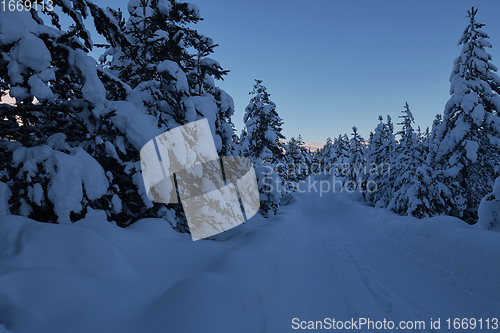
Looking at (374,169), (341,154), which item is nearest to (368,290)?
(374,169)

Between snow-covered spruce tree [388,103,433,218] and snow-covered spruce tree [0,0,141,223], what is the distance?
17.6 m

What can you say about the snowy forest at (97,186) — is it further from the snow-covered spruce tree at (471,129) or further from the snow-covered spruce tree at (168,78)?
the snow-covered spruce tree at (471,129)

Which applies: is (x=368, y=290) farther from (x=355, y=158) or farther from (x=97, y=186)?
(x=355, y=158)

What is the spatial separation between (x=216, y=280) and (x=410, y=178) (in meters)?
17.7

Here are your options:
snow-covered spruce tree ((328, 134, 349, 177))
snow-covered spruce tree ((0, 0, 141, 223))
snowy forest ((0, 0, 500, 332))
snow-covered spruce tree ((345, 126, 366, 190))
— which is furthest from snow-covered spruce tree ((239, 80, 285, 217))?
snow-covered spruce tree ((328, 134, 349, 177))

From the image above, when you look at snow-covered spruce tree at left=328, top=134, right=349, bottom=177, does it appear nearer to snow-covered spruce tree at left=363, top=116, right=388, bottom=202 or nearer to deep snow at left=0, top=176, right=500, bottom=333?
snow-covered spruce tree at left=363, top=116, right=388, bottom=202

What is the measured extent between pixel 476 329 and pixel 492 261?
6.16ft

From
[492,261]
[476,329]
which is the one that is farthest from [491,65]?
[476,329]

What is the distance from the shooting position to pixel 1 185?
3.10m

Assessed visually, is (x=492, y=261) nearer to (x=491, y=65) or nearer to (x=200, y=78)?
(x=200, y=78)

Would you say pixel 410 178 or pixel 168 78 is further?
pixel 410 178

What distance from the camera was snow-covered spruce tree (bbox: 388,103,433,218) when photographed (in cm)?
1570

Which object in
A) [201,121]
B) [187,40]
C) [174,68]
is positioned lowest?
[201,121]

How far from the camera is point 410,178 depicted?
16.8 m
